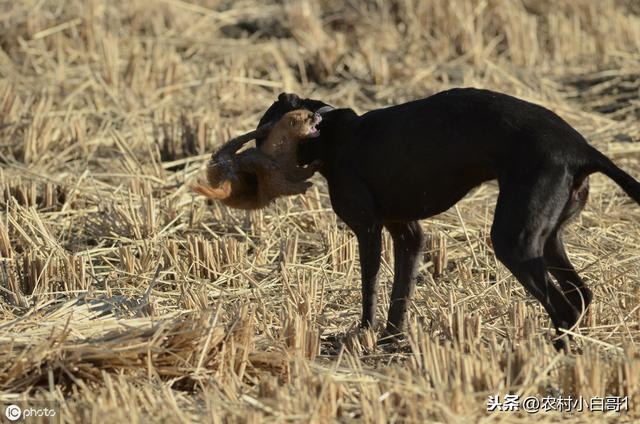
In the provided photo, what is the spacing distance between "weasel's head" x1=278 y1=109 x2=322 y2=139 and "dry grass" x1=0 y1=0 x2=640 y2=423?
34.6 inches

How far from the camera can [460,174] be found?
18.1 ft

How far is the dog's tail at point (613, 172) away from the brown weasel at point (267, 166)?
4.69ft

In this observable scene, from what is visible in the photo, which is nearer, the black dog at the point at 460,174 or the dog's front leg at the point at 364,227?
the black dog at the point at 460,174

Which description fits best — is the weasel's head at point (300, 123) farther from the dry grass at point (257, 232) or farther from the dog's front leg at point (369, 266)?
the dry grass at point (257, 232)

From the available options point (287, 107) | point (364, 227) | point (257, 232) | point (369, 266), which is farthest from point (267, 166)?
point (257, 232)

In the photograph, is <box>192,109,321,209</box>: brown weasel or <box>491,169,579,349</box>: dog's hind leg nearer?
<box>491,169,579,349</box>: dog's hind leg

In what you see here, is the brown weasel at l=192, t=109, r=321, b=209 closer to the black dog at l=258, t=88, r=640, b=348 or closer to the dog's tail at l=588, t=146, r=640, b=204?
the black dog at l=258, t=88, r=640, b=348

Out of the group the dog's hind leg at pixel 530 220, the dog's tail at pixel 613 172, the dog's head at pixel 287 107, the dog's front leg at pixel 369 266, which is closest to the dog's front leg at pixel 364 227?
the dog's front leg at pixel 369 266

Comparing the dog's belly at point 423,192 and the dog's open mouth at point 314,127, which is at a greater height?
the dog's open mouth at point 314,127

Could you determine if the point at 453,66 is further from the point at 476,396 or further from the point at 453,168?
the point at 476,396

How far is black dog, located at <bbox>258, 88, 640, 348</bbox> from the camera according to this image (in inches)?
204

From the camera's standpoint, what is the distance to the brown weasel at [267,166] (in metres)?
5.86

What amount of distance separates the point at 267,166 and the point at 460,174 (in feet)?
3.27

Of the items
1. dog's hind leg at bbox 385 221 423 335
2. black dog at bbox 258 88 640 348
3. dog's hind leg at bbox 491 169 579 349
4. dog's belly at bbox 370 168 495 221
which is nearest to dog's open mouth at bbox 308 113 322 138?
black dog at bbox 258 88 640 348
